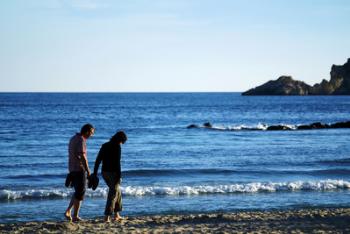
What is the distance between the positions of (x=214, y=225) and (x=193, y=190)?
5.47 meters

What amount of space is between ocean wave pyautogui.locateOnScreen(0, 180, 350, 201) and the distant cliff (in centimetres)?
15704

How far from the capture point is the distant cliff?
171 metres

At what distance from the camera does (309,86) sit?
625ft

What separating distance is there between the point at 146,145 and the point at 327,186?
16627mm

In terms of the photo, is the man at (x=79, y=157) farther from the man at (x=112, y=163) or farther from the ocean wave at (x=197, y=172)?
the ocean wave at (x=197, y=172)

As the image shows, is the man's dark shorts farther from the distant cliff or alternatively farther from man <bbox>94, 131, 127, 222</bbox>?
the distant cliff

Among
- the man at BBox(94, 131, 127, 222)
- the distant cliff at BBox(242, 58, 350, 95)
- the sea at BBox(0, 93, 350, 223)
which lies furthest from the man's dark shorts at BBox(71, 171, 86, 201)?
the distant cliff at BBox(242, 58, 350, 95)

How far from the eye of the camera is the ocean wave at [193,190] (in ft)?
53.2

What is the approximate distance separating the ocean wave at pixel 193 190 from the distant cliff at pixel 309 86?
15704cm

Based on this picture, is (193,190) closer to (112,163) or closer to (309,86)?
(112,163)

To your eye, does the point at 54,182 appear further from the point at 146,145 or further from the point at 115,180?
the point at 146,145

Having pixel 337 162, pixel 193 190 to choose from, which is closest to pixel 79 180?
pixel 193 190

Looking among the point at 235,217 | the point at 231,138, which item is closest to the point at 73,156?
the point at 235,217

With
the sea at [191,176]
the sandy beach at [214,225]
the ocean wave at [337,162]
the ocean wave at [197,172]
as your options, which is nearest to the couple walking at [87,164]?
the sandy beach at [214,225]
